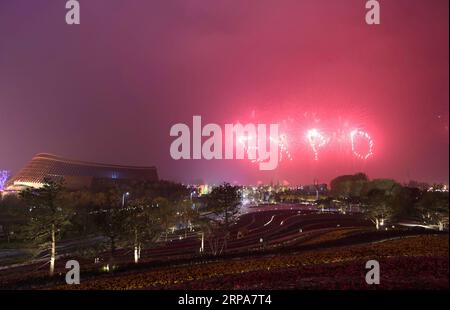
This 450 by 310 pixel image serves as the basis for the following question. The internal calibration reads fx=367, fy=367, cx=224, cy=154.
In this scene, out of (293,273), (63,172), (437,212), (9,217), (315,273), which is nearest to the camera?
(315,273)

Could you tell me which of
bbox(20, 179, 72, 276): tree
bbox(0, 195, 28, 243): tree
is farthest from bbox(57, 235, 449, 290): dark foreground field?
bbox(0, 195, 28, 243): tree

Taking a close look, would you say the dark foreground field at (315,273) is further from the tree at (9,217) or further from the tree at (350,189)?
the tree at (350,189)

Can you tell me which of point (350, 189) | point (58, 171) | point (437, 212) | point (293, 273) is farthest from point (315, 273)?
point (58, 171)

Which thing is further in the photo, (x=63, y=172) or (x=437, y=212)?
(x=63, y=172)

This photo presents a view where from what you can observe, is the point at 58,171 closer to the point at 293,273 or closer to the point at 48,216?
the point at 48,216

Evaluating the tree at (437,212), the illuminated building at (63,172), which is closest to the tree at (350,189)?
the tree at (437,212)

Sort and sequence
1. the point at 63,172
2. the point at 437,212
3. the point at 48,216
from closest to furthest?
1. the point at 48,216
2. the point at 437,212
3. the point at 63,172

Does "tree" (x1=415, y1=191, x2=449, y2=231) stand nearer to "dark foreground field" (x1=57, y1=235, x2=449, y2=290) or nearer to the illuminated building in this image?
"dark foreground field" (x1=57, y1=235, x2=449, y2=290)

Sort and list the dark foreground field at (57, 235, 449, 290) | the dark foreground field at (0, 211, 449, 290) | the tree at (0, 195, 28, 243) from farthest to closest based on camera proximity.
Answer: the tree at (0, 195, 28, 243), the dark foreground field at (0, 211, 449, 290), the dark foreground field at (57, 235, 449, 290)
